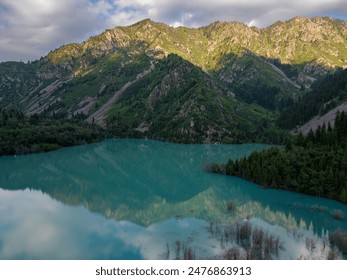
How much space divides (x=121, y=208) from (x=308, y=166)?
49571 mm

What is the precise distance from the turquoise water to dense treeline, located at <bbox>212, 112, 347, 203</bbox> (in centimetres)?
328

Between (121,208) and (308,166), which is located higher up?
(308,166)

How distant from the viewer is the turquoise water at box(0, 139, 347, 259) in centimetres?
5606

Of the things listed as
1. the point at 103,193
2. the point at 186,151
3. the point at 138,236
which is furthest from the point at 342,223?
the point at 186,151

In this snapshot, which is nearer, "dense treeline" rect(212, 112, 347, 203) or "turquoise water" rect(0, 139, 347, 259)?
"turquoise water" rect(0, 139, 347, 259)

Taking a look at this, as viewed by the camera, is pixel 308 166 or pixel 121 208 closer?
pixel 121 208

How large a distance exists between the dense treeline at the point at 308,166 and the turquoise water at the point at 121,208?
328 centimetres

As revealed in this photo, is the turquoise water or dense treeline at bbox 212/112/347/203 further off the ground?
dense treeline at bbox 212/112/347/203

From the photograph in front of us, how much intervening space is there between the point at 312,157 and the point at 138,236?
2254 inches

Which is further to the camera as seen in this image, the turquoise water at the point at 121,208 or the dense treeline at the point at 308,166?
the dense treeline at the point at 308,166

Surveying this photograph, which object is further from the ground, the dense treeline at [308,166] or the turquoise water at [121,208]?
the dense treeline at [308,166]

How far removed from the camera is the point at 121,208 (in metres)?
82.2

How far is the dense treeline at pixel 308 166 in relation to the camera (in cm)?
8550
